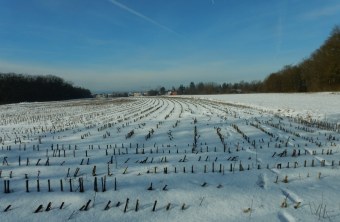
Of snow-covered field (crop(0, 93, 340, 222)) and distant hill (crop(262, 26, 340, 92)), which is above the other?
distant hill (crop(262, 26, 340, 92))

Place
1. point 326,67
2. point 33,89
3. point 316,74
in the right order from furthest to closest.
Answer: point 33,89 → point 316,74 → point 326,67

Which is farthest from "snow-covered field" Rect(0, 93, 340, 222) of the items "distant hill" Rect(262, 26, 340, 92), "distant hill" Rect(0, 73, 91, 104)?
"distant hill" Rect(0, 73, 91, 104)

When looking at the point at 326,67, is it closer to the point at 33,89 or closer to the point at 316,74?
the point at 316,74

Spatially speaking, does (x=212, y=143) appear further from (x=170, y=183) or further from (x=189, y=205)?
(x=189, y=205)

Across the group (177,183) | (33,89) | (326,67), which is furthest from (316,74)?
(33,89)

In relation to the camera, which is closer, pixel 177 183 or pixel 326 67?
pixel 177 183

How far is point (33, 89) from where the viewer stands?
317ft

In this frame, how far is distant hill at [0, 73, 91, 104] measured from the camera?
8725 centimetres

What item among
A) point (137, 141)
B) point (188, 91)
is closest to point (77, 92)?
point (188, 91)

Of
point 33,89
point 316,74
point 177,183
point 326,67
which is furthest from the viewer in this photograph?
point 33,89

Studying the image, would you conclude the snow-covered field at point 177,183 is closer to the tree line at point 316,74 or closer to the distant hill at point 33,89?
the tree line at point 316,74

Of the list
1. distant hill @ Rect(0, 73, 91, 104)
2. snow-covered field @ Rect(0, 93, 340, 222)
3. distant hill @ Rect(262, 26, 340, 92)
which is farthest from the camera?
distant hill @ Rect(0, 73, 91, 104)

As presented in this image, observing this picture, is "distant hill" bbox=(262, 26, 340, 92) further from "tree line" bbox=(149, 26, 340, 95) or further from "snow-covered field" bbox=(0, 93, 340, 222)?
"snow-covered field" bbox=(0, 93, 340, 222)

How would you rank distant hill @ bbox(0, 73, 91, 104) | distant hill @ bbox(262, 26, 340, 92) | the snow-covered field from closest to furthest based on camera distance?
the snow-covered field < distant hill @ bbox(262, 26, 340, 92) < distant hill @ bbox(0, 73, 91, 104)
